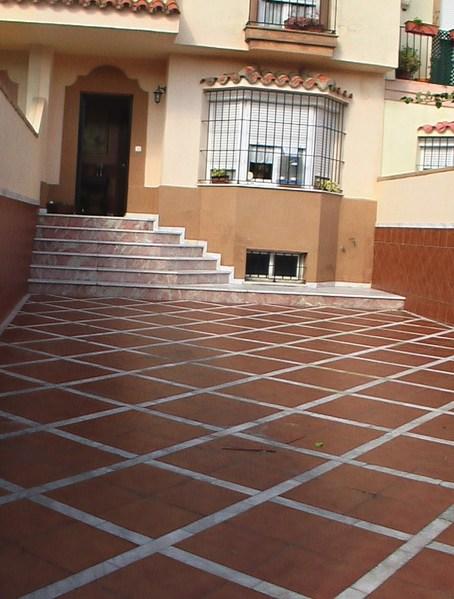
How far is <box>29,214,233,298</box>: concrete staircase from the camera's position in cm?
1231

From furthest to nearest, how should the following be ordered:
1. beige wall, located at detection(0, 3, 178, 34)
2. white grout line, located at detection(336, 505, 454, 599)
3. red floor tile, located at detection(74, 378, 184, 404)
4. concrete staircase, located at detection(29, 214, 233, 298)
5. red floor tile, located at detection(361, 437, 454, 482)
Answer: beige wall, located at detection(0, 3, 178, 34) → concrete staircase, located at detection(29, 214, 233, 298) → red floor tile, located at detection(74, 378, 184, 404) → red floor tile, located at detection(361, 437, 454, 482) → white grout line, located at detection(336, 505, 454, 599)

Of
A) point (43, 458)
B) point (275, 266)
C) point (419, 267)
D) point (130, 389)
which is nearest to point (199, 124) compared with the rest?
point (275, 266)

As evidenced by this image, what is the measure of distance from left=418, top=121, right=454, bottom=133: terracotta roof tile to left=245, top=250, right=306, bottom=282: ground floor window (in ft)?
11.9

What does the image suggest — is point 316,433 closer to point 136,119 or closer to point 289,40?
point 289,40

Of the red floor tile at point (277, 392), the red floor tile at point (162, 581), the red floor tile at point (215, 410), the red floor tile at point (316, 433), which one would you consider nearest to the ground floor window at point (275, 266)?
the red floor tile at point (277, 392)

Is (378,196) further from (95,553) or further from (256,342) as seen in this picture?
(95,553)

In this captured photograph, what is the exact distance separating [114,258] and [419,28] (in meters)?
8.33

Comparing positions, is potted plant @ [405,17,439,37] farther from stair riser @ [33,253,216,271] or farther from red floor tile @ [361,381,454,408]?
red floor tile @ [361,381,454,408]

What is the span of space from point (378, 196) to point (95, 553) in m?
12.7

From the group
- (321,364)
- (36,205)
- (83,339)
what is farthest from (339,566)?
(36,205)

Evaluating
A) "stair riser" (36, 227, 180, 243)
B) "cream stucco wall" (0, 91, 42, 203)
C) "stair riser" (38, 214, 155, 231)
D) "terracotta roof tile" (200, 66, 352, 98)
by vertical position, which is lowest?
"stair riser" (36, 227, 180, 243)

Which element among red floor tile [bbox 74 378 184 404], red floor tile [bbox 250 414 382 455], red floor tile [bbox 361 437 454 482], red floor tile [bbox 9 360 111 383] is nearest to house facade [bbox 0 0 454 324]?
red floor tile [bbox 9 360 111 383]

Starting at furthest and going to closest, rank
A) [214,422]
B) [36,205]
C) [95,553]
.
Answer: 1. [36,205]
2. [214,422]
3. [95,553]

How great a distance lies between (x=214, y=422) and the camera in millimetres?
5367
